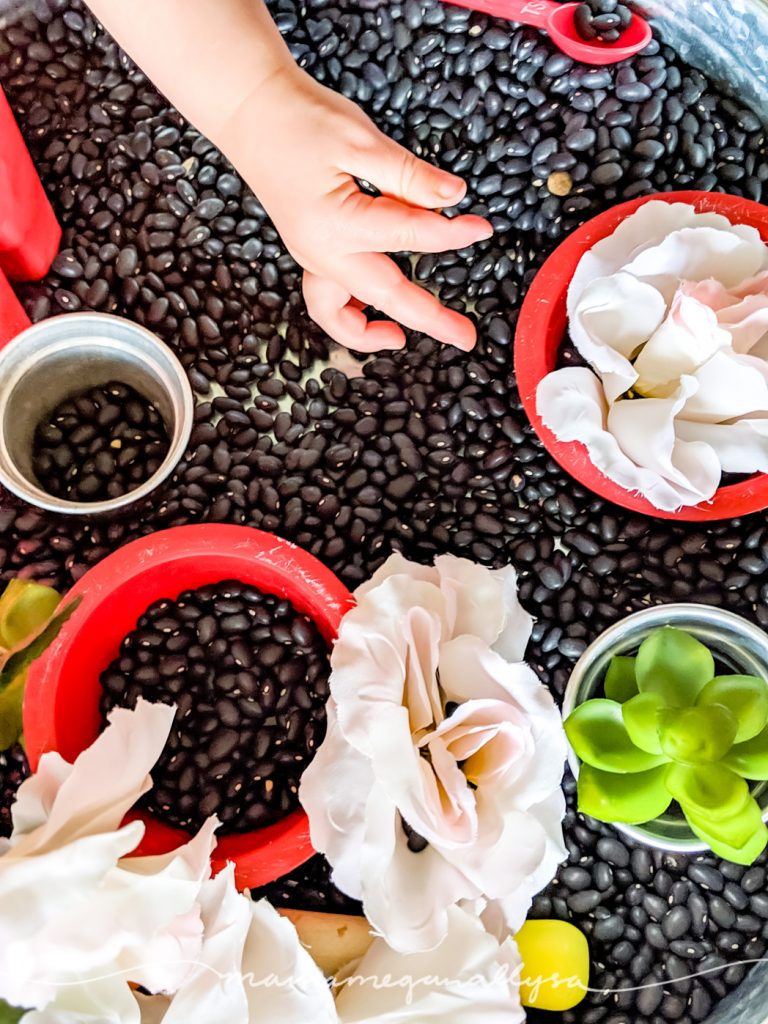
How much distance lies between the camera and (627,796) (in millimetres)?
600

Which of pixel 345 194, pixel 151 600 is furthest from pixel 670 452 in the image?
pixel 151 600

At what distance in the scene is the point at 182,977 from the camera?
1.70 feet

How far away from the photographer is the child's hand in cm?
63

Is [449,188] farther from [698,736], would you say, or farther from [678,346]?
[698,736]

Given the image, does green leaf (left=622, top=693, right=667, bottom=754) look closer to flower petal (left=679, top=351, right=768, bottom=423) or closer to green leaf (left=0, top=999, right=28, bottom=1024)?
flower petal (left=679, top=351, right=768, bottom=423)

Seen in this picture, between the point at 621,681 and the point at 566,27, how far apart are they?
56 cm

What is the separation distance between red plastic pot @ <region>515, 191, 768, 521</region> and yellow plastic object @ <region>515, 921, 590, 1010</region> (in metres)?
0.32

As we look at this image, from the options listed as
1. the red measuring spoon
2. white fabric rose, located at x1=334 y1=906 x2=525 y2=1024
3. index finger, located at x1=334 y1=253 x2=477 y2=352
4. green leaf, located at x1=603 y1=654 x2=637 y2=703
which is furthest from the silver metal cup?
the red measuring spoon

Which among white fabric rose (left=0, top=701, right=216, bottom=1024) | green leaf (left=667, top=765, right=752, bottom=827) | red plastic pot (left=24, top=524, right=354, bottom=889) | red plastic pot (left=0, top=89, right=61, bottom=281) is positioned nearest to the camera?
white fabric rose (left=0, top=701, right=216, bottom=1024)

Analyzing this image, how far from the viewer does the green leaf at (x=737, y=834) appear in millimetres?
546

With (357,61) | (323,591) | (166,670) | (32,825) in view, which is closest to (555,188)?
(357,61)

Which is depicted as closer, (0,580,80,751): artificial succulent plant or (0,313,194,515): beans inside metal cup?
(0,580,80,751): artificial succulent plant

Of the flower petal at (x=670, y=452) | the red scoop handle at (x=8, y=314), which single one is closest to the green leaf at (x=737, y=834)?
the flower petal at (x=670, y=452)

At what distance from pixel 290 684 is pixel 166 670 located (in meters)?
0.09
